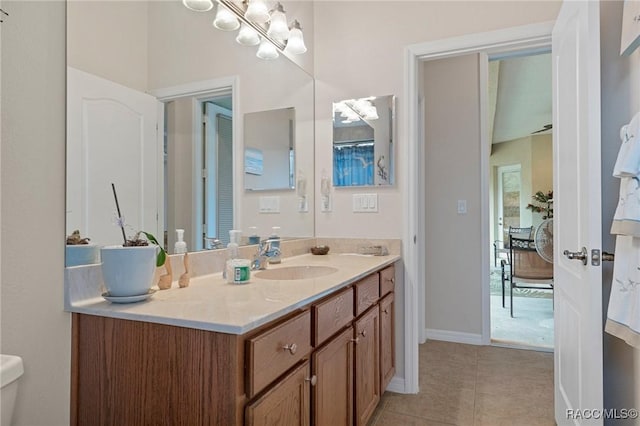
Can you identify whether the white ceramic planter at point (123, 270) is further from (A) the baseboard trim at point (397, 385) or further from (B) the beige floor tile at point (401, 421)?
(A) the baseboard trim at point (397, 385)

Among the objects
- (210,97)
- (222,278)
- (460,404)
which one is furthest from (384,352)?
(210,97)

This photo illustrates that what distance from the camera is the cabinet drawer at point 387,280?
1927 mm

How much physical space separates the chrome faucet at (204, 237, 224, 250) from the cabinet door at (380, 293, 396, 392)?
86 cm

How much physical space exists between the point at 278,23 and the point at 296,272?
4.42ft

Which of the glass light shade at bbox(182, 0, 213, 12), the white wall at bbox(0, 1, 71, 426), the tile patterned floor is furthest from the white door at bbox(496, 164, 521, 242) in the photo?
the white wall at bbox(0, 1, 71, 426)

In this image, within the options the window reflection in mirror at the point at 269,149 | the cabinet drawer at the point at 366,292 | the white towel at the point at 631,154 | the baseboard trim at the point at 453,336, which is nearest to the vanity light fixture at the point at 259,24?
the window reflection in mirror at the point at 269,149

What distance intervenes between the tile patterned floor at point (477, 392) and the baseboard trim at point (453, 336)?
12cm

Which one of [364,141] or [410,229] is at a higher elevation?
[364,141]

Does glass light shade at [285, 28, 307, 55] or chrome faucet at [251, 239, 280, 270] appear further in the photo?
glass light shade at [285, 28, 307, 55]

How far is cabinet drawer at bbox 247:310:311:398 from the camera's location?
91 cm

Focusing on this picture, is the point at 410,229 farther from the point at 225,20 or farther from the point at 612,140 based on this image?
the point at 225,20

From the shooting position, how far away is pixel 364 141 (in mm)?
2322

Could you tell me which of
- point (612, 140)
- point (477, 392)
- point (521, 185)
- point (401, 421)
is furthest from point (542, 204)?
point (401, 421)

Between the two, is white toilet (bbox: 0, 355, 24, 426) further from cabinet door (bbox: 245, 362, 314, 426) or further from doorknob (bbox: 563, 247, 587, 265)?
doorknob (bbox: 563, 247, 587, 265)
